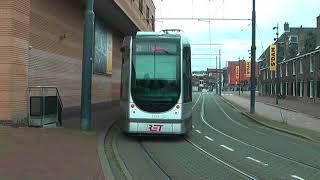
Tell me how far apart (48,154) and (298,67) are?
2558 inches

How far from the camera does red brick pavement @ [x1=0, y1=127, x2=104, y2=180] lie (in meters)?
9.76

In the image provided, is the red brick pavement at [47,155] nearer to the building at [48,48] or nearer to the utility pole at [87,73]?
the utility pole at [87,73]

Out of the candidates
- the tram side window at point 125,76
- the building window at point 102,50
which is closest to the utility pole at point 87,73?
the tram side window at point 125,76

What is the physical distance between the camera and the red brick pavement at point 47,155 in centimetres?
976

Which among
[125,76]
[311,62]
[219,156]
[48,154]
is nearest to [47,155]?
[48,154]

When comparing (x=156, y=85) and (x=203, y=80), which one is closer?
(x=156, y=85)

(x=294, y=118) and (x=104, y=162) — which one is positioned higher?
(x=104, y=162)

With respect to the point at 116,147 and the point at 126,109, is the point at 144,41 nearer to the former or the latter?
the point at 126,109

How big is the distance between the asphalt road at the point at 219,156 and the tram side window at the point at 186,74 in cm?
159

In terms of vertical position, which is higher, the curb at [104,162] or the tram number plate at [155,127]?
the tram number plate at [155,127]

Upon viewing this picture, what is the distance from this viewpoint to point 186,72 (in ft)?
66.1

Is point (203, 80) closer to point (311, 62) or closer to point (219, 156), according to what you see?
point (311, 62)

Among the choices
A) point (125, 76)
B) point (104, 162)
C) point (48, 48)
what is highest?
point (48, 48)

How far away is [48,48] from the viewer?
24016mm
